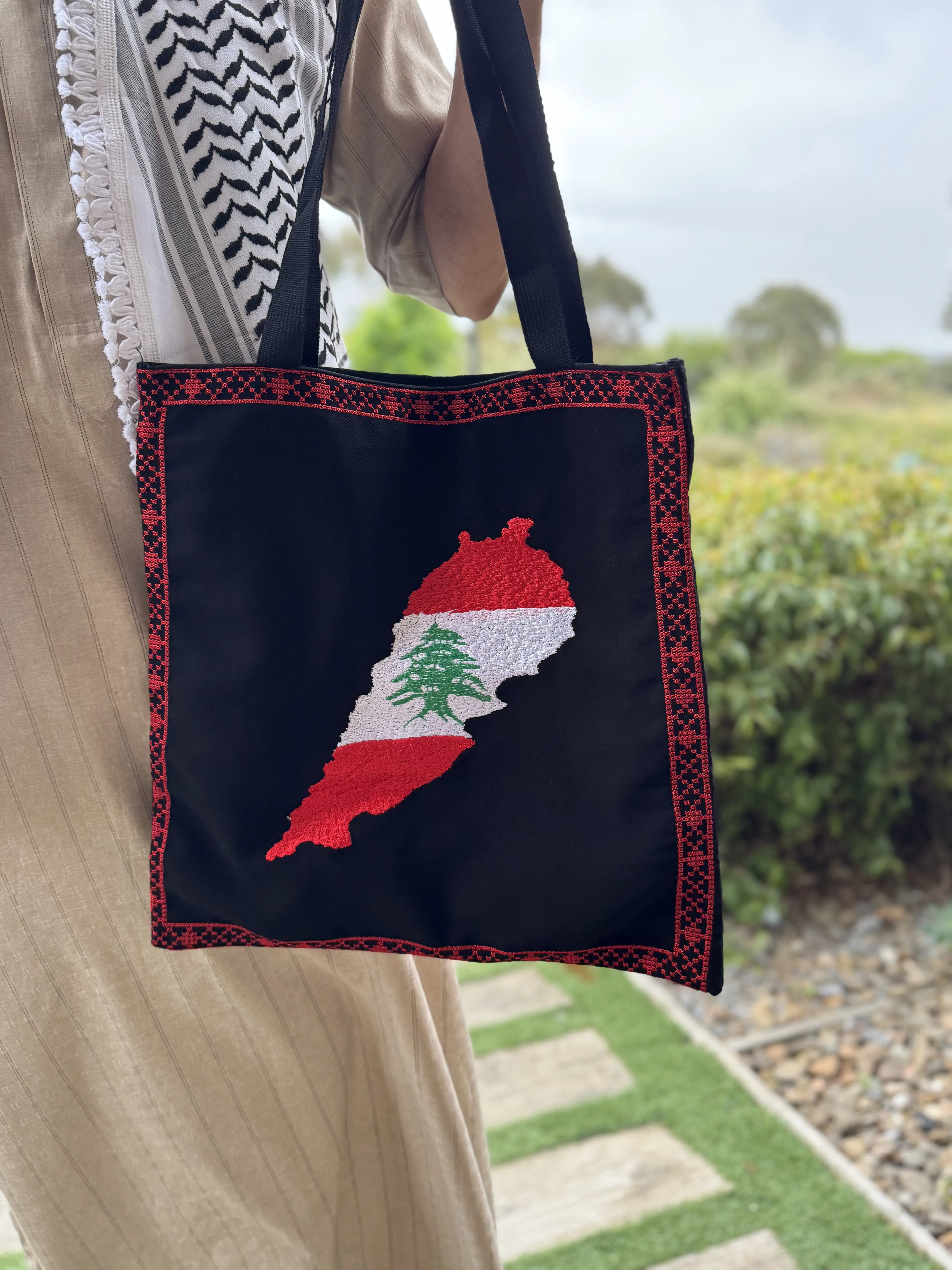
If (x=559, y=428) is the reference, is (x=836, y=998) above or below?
below

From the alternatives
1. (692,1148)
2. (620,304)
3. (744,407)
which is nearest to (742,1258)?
(692,1148)

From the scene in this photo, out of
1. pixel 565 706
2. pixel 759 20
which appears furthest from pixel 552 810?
pixel 759 20

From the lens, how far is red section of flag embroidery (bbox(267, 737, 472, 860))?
0.78 m

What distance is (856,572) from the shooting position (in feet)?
8.25

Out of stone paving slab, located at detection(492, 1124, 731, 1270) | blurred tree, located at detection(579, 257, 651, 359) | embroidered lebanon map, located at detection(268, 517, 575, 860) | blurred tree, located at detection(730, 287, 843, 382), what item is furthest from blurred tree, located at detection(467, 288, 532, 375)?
embroidered lebanon map, located at detection(268, 517, 575, 860)

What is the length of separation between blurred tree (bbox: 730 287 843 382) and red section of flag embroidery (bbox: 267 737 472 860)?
9.71 metres

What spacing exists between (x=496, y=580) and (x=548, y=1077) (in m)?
1.60

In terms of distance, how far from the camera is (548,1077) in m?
2.00

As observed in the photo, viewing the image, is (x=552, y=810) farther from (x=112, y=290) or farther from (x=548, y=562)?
(x=112, y=290)

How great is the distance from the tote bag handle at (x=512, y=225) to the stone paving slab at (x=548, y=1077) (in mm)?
1610

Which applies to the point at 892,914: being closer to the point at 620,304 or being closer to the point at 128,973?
the point at 128,973

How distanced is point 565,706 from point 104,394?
1.49 ft

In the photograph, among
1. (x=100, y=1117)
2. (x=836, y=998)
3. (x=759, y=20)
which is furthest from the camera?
(x=759, y=20)

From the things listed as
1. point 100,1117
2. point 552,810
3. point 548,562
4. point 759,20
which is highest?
point 759,20
